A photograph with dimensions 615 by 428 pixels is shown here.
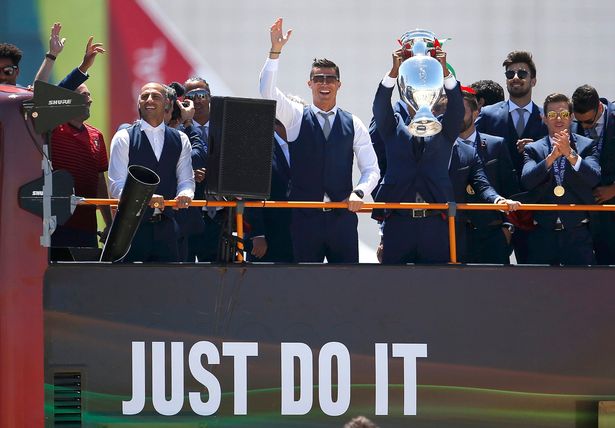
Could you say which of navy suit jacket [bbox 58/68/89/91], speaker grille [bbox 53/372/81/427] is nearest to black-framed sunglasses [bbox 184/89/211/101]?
navy suit jacket [bbox 58/68/89/91]

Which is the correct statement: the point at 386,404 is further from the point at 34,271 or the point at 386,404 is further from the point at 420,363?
the point at 34,271

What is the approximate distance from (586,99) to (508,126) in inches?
25.0

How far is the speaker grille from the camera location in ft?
20.7

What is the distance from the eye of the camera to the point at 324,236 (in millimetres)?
7145

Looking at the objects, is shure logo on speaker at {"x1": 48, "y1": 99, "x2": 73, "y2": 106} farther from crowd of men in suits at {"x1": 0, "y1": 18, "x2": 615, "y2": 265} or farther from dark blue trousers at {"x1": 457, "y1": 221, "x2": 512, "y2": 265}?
dark blue trousers at {"x1": 457, "y1": 221, "x2": 512, "y2": 265}

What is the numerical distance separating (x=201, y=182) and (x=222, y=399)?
2037 mm

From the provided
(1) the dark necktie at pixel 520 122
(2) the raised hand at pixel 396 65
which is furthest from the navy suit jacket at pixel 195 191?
(1) the dark necktie at pixel 520 122

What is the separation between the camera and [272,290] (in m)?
6.58

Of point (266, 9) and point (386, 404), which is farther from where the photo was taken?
point (266, 9)

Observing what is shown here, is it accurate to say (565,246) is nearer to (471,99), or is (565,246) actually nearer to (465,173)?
(465,173)

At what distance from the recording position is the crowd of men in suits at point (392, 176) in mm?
7098

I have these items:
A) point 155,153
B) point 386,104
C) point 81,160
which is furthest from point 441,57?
point 81,160

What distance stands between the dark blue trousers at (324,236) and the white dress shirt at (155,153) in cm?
70

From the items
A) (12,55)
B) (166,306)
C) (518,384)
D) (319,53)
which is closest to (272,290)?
(166,306)
